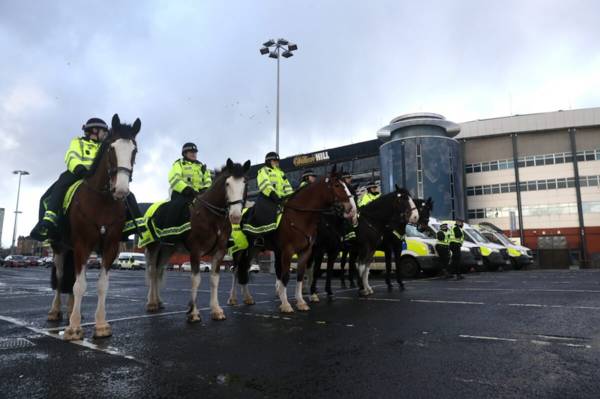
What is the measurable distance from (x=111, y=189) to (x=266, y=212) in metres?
3.41

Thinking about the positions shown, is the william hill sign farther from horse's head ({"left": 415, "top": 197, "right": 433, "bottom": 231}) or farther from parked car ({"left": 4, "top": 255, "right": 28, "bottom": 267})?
horse's head ({"left": 415, "top": 197, "right": 433, "bottom": 231})

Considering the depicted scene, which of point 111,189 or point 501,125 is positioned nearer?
point 111,189

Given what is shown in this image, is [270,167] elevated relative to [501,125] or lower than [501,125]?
lower

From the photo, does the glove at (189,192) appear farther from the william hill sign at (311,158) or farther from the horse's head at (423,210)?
the william hill sign at (311,158)

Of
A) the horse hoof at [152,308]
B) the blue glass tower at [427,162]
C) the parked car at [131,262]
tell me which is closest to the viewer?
the horse hoof at [152,308]

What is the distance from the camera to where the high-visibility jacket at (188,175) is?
7559mm

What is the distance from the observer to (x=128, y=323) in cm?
634

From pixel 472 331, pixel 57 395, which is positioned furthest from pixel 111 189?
pixel 472 331

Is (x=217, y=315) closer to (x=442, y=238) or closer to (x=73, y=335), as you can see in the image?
(x=73, y=335)

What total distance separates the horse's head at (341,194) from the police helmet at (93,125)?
164 inches

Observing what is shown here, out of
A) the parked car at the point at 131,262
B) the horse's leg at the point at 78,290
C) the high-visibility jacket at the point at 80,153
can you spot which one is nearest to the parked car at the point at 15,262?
the parked car at the point at 131,262

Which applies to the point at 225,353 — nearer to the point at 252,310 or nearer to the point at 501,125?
the point at 252,310

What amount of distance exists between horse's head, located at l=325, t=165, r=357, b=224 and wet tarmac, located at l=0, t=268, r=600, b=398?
194 centimetres

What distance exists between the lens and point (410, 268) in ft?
58.1
